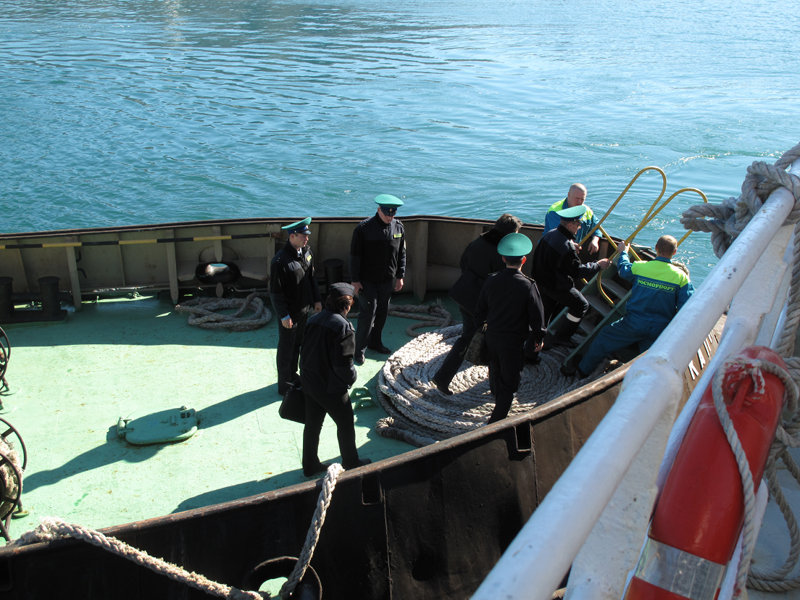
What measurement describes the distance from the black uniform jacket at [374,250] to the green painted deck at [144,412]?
939 millimetres

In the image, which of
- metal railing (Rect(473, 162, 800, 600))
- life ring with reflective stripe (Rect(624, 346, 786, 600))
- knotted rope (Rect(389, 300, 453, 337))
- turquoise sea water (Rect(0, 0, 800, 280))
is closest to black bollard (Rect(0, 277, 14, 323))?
knotted rope (Rect(389, 300, 453, 337))

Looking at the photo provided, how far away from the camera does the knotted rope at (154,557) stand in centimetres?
311

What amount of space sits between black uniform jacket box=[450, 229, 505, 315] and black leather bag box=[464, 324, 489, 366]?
0.36 m

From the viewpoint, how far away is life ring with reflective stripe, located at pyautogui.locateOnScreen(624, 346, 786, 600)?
161cm

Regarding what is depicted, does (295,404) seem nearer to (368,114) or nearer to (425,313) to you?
(425,313)

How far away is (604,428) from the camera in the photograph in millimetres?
1289

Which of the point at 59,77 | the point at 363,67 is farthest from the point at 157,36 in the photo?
the point at 363,67

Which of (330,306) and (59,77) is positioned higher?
(330,306)

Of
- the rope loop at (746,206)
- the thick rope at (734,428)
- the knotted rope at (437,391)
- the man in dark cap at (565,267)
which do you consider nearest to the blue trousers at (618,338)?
the knotted rope at (437,391)

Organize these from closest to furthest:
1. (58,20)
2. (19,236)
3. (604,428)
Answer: (604,428)
(19,236)
(58,20)

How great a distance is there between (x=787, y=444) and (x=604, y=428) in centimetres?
87

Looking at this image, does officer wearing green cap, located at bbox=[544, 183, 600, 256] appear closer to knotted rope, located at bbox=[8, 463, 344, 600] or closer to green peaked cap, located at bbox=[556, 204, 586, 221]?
green peaked cap, located at bbox=[556, 204, 586, 221]

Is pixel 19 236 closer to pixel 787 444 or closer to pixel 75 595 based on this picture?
pixel 75 595

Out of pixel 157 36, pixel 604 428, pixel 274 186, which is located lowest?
pixel 274 186
